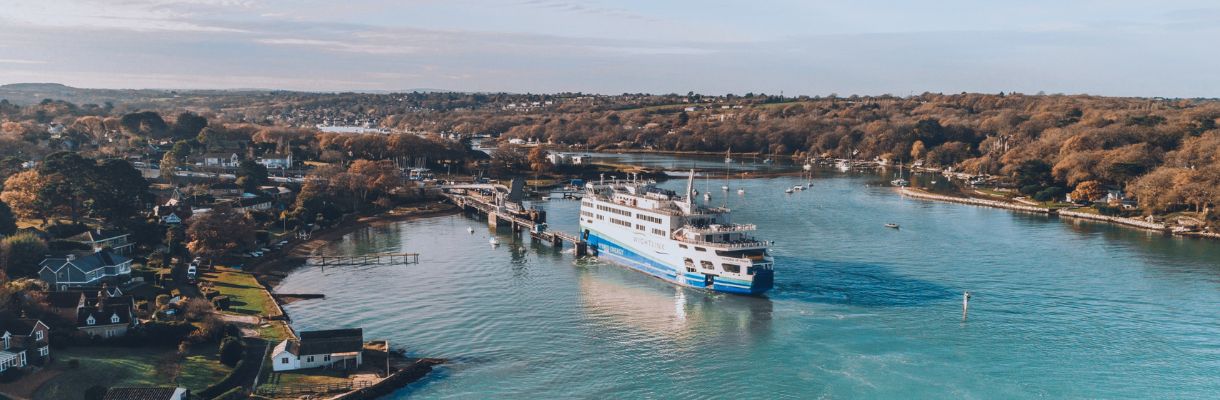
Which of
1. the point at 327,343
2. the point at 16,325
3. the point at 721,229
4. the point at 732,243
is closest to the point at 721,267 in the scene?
the point at 732,243

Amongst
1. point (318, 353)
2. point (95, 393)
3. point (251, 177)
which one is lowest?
point (95, 393)

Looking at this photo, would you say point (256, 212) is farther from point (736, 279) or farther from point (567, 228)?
point (736, 279)

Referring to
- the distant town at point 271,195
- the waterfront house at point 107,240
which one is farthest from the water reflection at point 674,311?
the waterfront house at point 107,240

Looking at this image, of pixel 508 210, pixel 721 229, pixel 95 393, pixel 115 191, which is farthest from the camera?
pixel 508 210

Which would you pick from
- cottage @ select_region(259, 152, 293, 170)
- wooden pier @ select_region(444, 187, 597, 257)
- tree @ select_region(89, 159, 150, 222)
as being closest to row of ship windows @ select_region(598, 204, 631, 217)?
wooden pier @ select_region(444, 187, 597, 257)

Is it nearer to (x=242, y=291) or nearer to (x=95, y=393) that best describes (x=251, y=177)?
(x=242, y=291)
